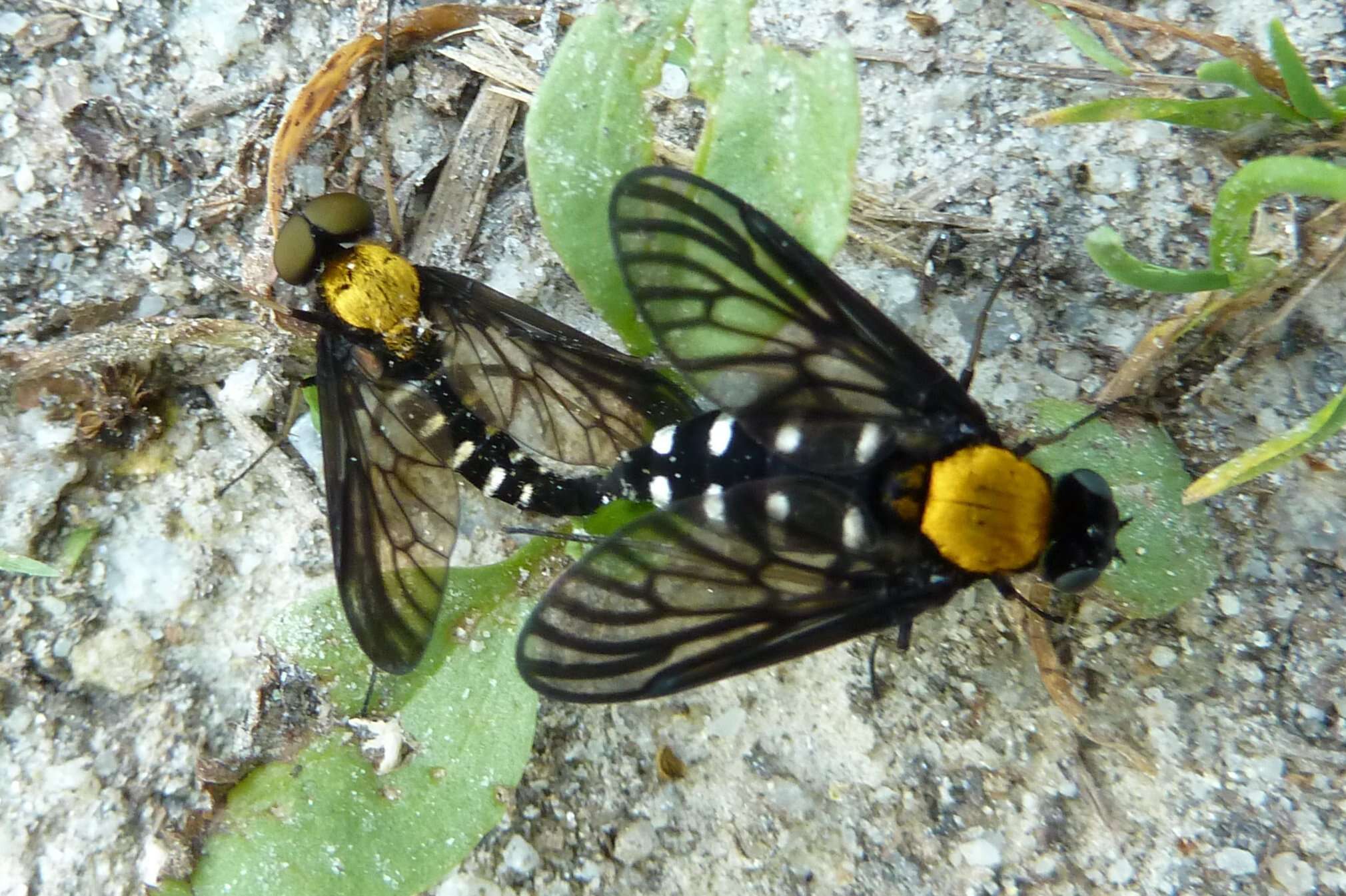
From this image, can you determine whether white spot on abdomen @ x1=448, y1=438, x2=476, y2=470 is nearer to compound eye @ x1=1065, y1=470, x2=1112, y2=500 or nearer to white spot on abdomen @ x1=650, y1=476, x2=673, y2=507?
white spot on abdomen @ x1=650, y1=476, x2=673, y2=507

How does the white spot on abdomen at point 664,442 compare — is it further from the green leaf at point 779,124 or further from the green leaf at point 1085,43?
the green leaf at point 1085,43

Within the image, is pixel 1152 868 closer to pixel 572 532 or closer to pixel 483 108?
pixel 572 532

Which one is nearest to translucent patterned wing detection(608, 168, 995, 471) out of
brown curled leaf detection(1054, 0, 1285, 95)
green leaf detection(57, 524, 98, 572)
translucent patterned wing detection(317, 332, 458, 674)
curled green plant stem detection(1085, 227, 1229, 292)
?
curled green plant stem detection(1085, 227, 1229, 292)

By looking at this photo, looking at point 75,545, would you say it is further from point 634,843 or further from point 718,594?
point 718,594

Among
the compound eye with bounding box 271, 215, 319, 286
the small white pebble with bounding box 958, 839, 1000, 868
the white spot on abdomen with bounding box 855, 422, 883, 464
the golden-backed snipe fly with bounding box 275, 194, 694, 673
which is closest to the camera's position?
the white spot on abdomen with bounding box 855, 422, 883, 464

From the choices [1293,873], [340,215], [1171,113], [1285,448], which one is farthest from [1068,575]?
[340,215]

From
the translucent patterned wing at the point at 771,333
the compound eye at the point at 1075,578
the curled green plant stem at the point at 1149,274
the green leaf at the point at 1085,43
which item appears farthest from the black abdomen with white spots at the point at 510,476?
the green leaf at the point at 1085,43
